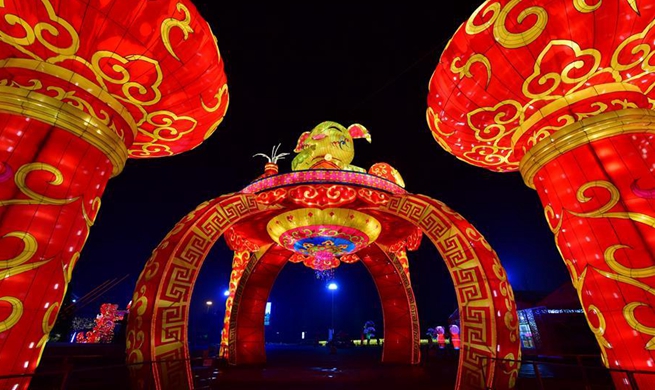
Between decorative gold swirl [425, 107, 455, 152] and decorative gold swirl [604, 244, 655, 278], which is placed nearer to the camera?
decorative gold swirl [604, 244, 655, 278]

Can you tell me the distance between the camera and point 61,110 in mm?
3338

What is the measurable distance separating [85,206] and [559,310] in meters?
18.3

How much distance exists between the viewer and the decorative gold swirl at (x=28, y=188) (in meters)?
3.01

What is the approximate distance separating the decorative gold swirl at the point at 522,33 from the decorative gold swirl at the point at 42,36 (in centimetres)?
458

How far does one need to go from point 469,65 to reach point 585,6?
1.15m

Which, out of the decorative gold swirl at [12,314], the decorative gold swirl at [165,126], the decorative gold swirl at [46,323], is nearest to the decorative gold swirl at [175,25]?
the decorative gold swirl at [165,126]

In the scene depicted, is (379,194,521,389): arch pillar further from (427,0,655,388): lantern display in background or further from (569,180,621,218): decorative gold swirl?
(569,180,621,218): decorative gold swirl

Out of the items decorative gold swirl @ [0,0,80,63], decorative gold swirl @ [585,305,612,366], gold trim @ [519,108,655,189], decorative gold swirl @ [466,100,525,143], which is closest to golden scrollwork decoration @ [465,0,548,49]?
decorative gold swirl @ [466,100,525,143]

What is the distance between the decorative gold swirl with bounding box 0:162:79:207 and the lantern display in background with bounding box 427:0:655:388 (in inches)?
193

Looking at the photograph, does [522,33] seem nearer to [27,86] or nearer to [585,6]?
[585,6]

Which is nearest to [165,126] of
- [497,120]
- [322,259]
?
[497,120]

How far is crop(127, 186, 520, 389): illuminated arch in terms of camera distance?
14.7ft

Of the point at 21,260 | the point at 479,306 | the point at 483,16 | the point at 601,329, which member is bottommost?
the point at 601,329

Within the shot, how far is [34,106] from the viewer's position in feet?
10.5
